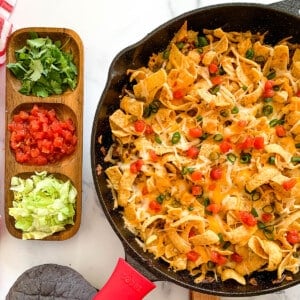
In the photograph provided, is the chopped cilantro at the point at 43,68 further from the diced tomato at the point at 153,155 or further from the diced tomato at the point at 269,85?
the diced tomato at the point at 269,85

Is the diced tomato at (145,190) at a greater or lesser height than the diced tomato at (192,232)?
greater

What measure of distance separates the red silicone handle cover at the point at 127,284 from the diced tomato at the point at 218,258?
0.25 m

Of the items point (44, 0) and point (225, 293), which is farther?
point (44, 0)

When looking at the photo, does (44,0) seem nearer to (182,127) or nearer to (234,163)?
(182,127)

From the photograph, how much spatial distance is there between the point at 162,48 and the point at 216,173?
1.62 feet

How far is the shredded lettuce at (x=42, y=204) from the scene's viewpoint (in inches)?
95.5

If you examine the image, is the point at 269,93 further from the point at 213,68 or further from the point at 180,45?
the point at 180,45

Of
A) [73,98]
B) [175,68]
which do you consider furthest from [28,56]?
[175,68]

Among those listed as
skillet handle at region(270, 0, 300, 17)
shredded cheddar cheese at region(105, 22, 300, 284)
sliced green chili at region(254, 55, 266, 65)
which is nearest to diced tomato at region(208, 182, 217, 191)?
shredded cheddar cheese at region(105, 22, 300, 284)

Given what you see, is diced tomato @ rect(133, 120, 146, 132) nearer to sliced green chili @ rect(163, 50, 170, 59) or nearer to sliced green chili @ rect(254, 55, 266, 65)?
sliced green chili @ rect(163, 50, 170, 59)

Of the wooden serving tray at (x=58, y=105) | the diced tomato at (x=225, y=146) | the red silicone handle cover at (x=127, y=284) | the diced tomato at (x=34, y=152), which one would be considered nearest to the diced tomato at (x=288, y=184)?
the diced tomato at (x=225, y=146)

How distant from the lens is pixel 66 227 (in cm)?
249

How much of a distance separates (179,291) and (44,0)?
1.28 m

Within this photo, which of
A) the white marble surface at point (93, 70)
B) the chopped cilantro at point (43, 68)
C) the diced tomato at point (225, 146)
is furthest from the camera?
the white marble surface at point (93, 70)
